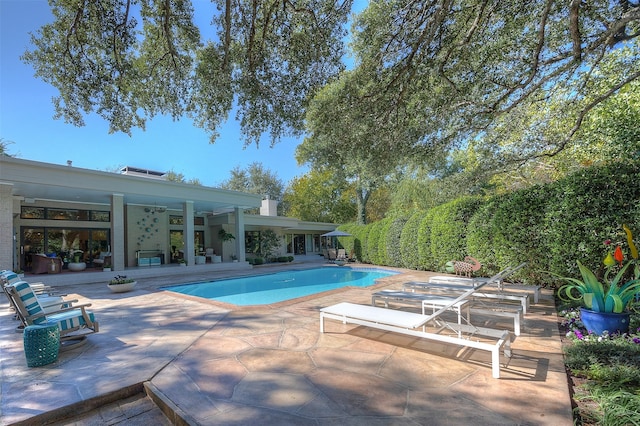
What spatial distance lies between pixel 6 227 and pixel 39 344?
367 inches

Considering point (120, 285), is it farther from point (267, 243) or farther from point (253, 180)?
point (253, 180)

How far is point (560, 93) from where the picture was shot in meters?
8.42

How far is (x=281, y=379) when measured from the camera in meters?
3.29

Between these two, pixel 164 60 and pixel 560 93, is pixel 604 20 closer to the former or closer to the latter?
pixel 560 93

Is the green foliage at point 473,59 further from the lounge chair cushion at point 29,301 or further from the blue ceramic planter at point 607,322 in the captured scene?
the lounge chair cushion at point 29,301

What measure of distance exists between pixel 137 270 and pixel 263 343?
11477 millimetres

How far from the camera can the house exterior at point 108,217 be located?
10680 mm

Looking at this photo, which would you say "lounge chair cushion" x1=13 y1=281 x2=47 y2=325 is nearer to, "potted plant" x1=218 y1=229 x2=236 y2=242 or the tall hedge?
the tall hedge

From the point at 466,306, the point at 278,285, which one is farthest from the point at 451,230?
the point at 466,306

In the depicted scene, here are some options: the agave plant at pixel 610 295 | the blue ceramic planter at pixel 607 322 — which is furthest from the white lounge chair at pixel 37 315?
the blue ceramic planter at pixel 607 322

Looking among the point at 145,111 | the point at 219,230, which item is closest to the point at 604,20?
the point at 145,111

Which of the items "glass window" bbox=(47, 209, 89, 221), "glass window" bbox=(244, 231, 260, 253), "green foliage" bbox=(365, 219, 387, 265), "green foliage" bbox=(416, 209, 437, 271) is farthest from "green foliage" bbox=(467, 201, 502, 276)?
"glass window" bbox=(47, 209, 89, 221)

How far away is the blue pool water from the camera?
968 cm

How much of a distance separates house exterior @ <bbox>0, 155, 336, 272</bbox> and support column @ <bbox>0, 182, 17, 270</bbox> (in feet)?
0.08
